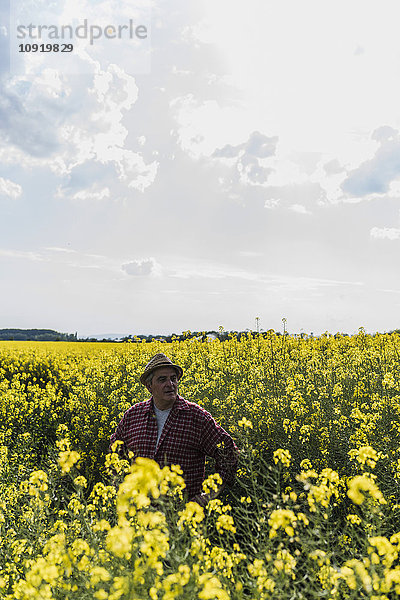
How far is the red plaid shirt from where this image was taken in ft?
11.7

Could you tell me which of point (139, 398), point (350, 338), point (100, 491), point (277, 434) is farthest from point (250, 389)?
point (350, 338)

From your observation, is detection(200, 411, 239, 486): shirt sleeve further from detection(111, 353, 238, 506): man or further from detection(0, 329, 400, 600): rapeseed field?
detection(0, 329, 400, 600): rapeseed field

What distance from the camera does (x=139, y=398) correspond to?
22.5ft

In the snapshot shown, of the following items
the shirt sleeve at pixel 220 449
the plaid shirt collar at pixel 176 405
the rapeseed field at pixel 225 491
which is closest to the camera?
the rapeseed field at pixel 225 491

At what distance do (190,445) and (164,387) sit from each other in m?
0.49

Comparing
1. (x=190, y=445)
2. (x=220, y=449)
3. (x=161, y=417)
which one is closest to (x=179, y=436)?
(x=190, y=445)

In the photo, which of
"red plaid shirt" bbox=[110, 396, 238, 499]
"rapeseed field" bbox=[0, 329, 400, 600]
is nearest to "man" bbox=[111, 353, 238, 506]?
"red plaid shirt" bbox=[110, 396, 238, 499]

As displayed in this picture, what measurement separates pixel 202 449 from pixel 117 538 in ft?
6.15

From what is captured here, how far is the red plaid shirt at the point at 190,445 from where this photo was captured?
3580 millimetres

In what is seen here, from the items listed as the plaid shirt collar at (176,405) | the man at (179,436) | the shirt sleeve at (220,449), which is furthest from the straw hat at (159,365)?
the shirt sleeve at (220,449)

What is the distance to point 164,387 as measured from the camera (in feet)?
11.9

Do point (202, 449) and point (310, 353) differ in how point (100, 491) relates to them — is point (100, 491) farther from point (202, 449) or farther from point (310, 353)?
point (310, 353)

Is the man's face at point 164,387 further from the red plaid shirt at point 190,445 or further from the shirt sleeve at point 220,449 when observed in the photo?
the shirt sleeve at point 220,449

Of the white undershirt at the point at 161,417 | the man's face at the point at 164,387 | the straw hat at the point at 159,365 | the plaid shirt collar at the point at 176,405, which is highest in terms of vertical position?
the straw hat at the point at 159,365
